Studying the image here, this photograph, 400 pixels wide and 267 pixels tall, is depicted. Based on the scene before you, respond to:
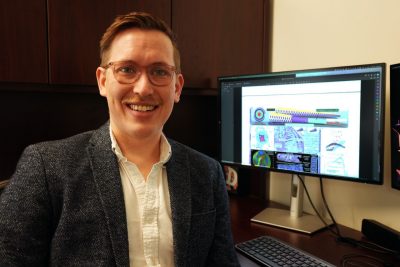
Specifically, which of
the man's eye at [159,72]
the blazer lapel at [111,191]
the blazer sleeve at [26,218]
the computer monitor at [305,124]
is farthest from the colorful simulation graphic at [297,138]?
the blazer sleeve at [26,218]

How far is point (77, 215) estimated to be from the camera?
820 millimetres

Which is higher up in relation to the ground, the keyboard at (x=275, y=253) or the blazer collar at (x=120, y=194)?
the blazer collar at (x=120, y=194)

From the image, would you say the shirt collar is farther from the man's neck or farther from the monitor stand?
the monitor stand

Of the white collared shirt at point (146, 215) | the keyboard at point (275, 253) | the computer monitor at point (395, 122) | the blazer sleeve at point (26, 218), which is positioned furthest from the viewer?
the computer monitor at point (395, 122)

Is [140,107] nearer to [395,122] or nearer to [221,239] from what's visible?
[221,239]

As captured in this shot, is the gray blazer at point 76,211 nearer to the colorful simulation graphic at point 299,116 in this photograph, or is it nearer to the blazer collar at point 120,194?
the blazer collar at point 120,194

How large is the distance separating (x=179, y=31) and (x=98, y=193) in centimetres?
82

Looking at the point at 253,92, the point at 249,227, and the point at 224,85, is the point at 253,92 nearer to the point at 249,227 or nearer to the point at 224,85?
the point at 224,85

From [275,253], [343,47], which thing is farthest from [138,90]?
[343,47]

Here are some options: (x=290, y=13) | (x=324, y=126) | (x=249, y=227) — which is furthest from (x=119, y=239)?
(x=290, y=13)

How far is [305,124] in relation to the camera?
1.27 meters

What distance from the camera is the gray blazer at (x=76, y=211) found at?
2.56ft

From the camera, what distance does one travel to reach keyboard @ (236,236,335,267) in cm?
99

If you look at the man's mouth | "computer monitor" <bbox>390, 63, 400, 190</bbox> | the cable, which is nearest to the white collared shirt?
the man's mouth
